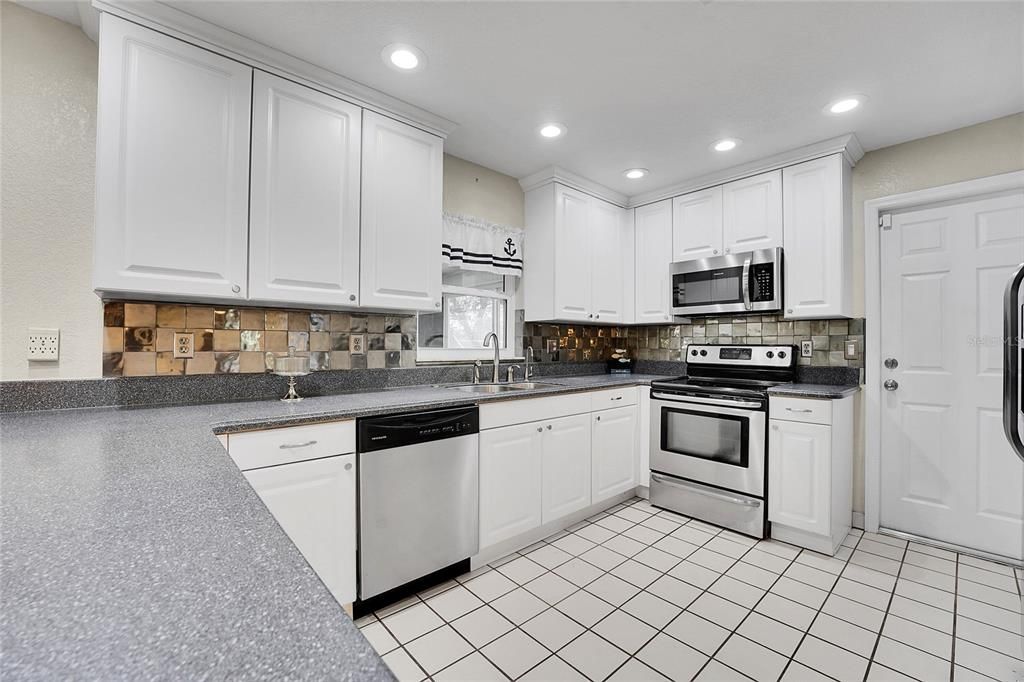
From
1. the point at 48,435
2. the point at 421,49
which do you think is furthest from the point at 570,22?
the point at 48,435

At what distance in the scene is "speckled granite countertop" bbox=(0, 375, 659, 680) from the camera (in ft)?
1.20

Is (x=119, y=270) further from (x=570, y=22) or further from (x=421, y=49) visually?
(x=570, y=22)

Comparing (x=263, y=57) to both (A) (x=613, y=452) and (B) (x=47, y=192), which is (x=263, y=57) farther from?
(A) (x=613, y=452)

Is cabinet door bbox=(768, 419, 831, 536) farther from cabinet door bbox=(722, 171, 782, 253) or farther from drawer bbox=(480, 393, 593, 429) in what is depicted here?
cabinet door bbox=(722, 171, 782, 253)

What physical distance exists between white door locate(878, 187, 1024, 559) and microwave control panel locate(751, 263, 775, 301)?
65 cm

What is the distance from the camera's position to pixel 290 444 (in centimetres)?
170

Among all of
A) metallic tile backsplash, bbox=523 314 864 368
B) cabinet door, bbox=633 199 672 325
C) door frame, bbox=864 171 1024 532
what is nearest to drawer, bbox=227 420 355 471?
metallic tile backsplash, bbox=523 314 864 368

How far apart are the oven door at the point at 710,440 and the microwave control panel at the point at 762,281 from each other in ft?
2.58

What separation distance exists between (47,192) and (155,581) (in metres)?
2.09

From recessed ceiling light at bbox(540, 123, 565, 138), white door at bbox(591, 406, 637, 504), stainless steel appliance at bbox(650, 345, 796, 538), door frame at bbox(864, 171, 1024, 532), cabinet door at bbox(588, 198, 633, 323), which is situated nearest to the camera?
recessed ceiling light at bbox(540, 123, 565, 138)

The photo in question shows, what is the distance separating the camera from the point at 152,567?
534 mm

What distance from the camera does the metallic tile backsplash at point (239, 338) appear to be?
Answer: 1884mm

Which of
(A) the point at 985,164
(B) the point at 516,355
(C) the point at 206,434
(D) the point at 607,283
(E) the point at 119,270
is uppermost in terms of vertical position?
(A) the point at 985,164

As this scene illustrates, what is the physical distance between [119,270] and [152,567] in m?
1.60
